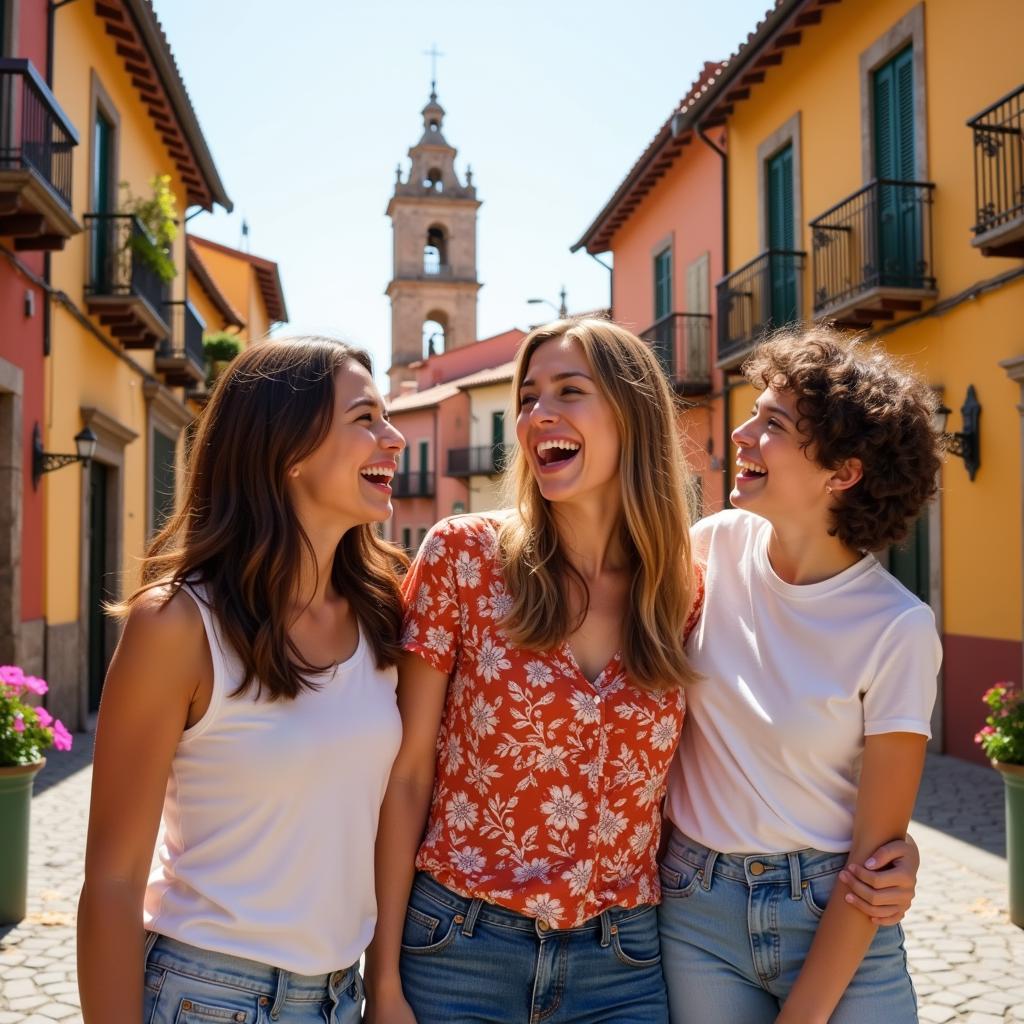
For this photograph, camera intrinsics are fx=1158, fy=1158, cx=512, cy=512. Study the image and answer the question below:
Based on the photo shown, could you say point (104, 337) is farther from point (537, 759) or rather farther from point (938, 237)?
point (537, 759)

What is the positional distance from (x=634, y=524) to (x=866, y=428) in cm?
54

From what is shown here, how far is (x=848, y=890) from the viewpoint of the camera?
89.0 inches

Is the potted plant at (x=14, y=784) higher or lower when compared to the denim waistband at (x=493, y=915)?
lower

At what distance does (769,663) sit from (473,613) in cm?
63

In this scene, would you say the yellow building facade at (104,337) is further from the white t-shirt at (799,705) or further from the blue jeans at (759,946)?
the blue jeans at (759,946)

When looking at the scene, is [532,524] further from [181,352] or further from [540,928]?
[181,352]

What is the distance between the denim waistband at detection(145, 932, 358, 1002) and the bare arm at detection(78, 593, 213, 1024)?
3.2 inches

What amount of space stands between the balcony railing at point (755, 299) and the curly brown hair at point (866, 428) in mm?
10997

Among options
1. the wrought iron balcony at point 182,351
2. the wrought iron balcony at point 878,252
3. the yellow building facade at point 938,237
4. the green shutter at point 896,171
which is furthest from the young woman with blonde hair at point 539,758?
the wrought iron balcony at point 182,351

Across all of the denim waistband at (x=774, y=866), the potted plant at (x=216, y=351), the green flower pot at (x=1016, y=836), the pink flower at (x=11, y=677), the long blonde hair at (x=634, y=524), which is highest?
the potted plant at (x=216, y=351)

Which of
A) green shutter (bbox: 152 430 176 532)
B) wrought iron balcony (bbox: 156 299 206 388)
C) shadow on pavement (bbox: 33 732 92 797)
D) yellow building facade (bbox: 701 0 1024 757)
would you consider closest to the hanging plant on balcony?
wrought iron balcony (bbox: 156 299 206 388)

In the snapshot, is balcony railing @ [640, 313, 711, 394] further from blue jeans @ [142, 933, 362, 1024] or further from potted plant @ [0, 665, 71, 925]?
blue jeans @ [142, 933, 362, 1024]

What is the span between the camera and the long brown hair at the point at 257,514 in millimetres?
2107

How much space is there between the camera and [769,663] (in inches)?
95.8
